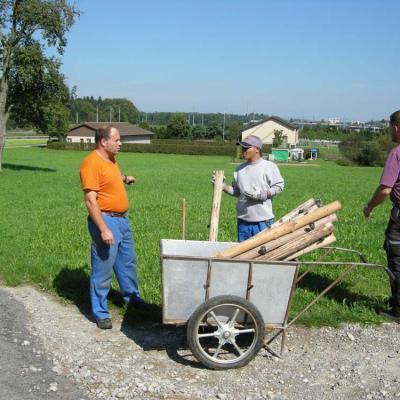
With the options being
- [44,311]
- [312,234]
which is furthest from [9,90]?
[312,234]

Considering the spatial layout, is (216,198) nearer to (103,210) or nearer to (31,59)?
(103,210)

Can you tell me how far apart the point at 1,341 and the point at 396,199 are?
4.49 m

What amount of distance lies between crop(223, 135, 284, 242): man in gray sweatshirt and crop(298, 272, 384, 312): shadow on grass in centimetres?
132

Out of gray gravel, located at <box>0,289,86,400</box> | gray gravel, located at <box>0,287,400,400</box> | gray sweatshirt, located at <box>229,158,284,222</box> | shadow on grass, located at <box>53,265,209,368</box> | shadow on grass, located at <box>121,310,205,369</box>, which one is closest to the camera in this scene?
gray gravel, located at <box>0,289,86,400</box>

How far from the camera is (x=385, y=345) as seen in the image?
17.8ft

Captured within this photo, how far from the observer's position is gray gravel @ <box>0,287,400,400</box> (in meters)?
4.40

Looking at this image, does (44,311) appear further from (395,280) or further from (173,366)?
(395,280)

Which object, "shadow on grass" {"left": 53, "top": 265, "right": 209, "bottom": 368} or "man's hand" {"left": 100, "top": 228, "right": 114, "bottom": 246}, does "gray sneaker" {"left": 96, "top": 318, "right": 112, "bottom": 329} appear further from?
"man's hand" {"left": 100, "top": 228, "right": 114, "bottom": 246}

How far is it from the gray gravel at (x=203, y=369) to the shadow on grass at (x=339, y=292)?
67 centimetres

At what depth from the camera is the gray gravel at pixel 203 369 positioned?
4.40 meters

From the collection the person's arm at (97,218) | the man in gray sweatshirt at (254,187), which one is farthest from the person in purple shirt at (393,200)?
the person's arm at (97,218)

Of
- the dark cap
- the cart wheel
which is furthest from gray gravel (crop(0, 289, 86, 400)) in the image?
the dark cap

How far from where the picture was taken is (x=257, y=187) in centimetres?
646

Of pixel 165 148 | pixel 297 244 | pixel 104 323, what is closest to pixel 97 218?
pixel 104 323
